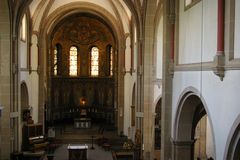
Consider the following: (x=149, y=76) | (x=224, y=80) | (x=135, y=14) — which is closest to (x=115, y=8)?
(x=135, y=14)

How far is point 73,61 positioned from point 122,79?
800cm

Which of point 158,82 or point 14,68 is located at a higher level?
point 14,68

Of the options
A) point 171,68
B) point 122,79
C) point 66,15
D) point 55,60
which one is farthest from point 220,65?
point 55,60

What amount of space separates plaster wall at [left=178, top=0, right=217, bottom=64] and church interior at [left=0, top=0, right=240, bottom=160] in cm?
3

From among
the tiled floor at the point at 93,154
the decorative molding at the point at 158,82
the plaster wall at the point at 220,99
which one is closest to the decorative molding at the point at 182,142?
the plaster wall at the point at 220,99

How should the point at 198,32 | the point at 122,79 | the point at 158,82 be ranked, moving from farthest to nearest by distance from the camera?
the point at 122,79 → the point at 158,82 → the point at 198,32

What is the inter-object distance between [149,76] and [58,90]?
61.4ft

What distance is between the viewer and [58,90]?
3975cm

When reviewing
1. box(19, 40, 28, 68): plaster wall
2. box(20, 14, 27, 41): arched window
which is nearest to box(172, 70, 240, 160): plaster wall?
box(19, 40, 28, 68): plaster wall

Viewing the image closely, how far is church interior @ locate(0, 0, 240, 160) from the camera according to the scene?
11.4 m

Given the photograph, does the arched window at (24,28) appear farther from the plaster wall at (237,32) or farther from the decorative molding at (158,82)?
the plaster wall at (237,32)

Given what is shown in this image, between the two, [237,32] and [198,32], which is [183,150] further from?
[237,32]

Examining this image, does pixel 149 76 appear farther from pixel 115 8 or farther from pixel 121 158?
pixel 115 8

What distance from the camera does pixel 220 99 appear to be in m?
11.0
